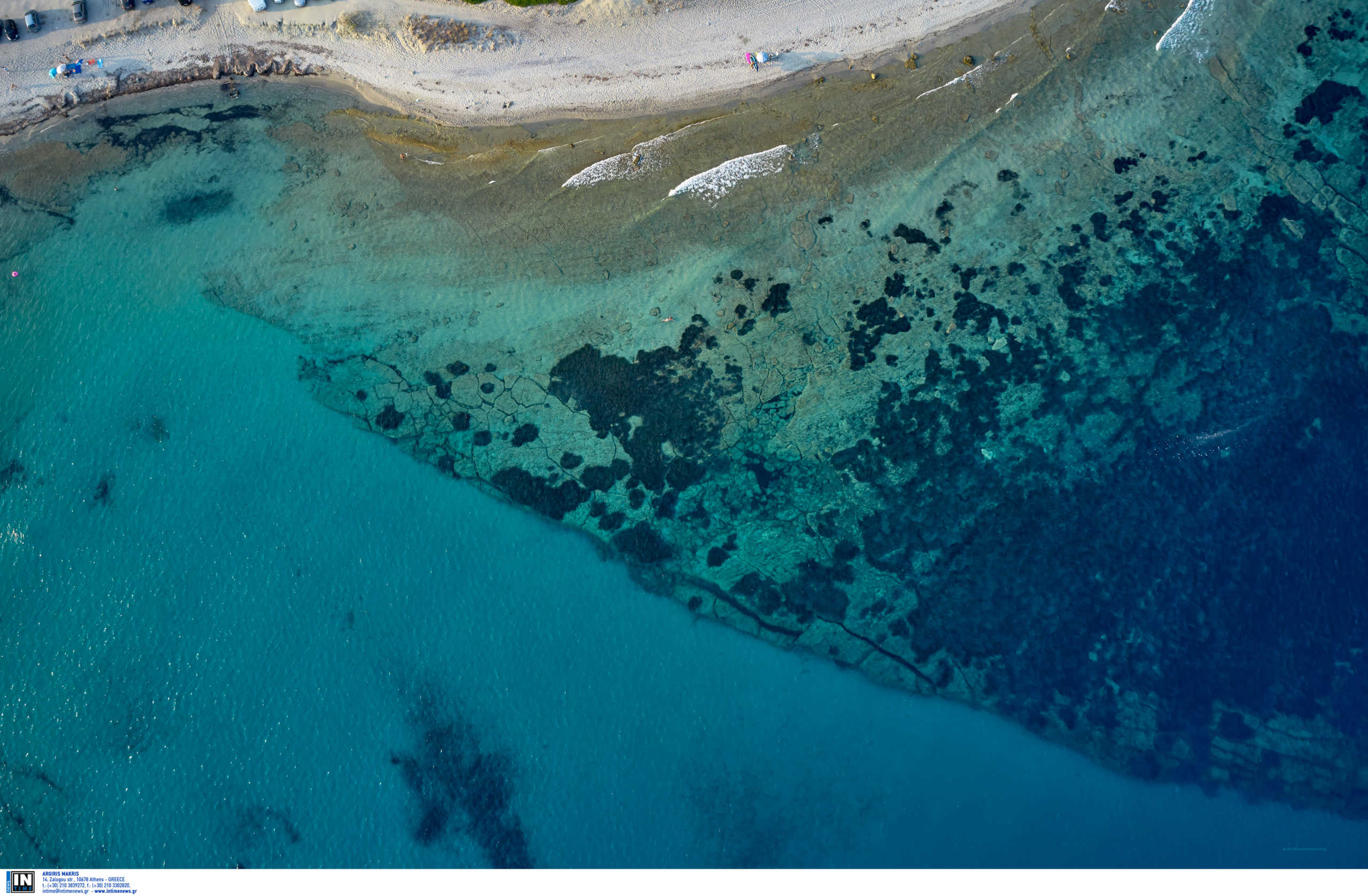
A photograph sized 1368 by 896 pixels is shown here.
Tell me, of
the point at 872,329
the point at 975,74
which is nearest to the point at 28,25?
the point at 872,329

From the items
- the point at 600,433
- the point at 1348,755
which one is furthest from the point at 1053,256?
the point at 1348,755

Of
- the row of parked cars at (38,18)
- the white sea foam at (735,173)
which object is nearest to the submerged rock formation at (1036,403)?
the white sea foam at (735,173)

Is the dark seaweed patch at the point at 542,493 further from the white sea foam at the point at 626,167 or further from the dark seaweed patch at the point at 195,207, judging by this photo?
the dark seaweed patch at the point at 195,207

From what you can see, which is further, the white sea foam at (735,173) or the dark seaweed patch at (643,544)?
the white sea foam at (735,173)

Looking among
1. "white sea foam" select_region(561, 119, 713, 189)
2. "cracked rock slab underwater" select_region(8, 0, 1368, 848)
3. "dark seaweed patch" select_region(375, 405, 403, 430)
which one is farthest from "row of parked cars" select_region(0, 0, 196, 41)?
"dark seaweed patch" select_region(375, 405, 403, 430)

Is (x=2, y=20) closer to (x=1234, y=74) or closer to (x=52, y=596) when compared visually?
(x=52, y=596)

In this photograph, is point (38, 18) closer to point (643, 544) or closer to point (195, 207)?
point (195, 207)
